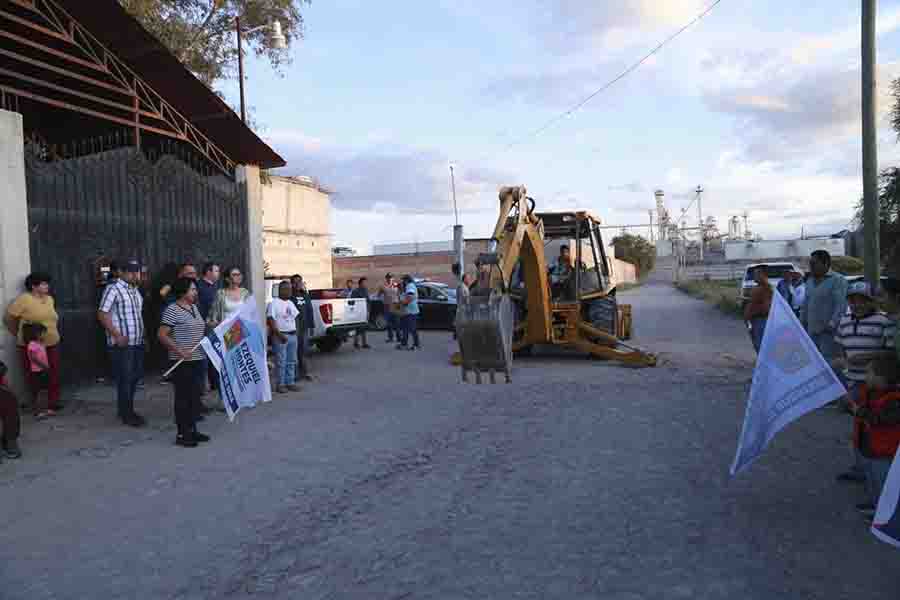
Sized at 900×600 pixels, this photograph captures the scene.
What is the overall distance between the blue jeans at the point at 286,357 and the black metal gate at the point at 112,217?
8.09 feet

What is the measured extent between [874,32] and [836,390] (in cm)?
668

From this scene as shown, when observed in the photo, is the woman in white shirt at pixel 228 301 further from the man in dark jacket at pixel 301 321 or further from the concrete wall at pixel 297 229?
the concrete wall at pixel 297 229

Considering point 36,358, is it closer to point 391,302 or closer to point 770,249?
point 391,302

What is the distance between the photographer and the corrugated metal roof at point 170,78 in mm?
10500

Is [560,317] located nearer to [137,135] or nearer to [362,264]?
[137,135]

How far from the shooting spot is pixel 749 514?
4.89m

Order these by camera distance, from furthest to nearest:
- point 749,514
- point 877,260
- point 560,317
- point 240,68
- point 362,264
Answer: point 362,264, point 240,68, point 560,317, point 877,260, point 749,514

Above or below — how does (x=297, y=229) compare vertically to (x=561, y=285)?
above

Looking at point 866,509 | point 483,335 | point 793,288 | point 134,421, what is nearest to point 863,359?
point 866,509

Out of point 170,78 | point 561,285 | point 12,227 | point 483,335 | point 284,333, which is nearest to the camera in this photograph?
point 483,335

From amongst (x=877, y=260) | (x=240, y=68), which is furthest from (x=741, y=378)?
(x=240, y=68)

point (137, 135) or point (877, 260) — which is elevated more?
point (137, 135)

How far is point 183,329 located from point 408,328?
9483mm

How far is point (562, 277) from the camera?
549 inches
